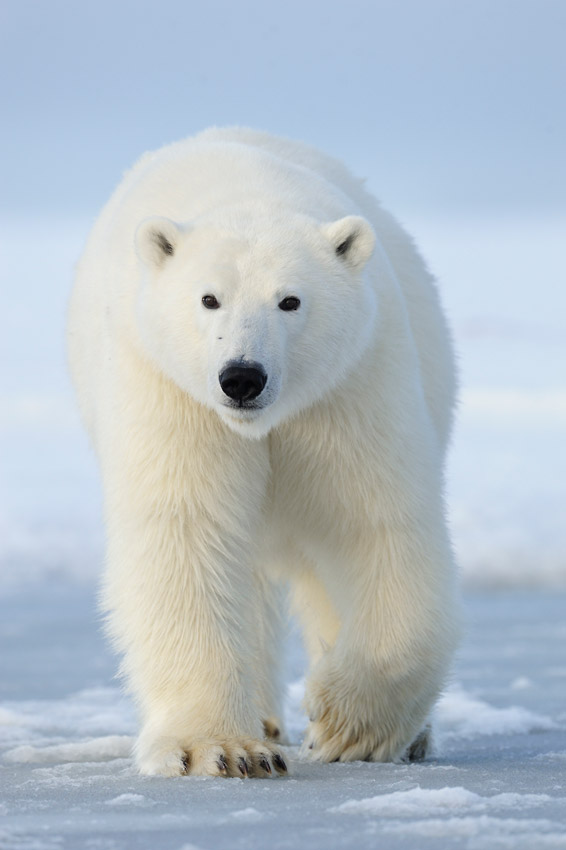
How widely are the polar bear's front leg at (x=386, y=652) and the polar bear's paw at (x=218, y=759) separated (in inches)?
32.5

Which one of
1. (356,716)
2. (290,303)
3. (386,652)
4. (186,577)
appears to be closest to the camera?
(290,303)

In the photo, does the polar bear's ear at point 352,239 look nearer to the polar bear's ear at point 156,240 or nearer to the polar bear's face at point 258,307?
the polar bear's face at point 258,307

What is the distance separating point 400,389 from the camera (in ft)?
16.5

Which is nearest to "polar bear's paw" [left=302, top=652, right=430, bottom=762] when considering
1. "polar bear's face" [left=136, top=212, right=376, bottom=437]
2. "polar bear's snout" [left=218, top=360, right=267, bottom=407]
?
"polar bear's face" [left=136, top=212, right=376, bottom=437]

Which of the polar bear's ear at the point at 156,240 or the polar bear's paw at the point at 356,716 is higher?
the polar bear's ear at the point at 156,240

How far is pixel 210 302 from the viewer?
451 centimetres

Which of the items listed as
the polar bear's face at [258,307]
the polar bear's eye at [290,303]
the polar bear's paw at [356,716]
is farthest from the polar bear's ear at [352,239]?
the polar bear's paw at [356,716]

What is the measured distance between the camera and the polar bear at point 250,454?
4.56m

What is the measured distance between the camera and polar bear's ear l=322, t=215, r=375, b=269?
4688 mm

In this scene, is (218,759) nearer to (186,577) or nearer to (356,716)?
(186,577)

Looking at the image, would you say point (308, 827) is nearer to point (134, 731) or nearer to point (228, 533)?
point (228, 533)

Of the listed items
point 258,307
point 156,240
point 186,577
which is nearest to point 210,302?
point 258,307

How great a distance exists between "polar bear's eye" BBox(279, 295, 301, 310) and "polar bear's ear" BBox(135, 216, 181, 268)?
447 millimetres

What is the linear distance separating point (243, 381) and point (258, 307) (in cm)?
29
